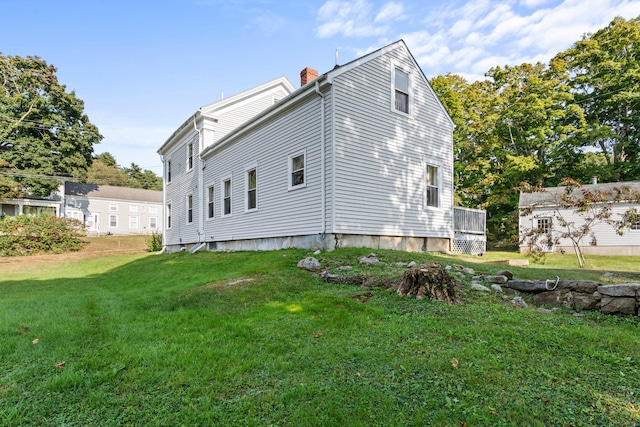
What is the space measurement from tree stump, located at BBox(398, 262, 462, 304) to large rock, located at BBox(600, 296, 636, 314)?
1738mm

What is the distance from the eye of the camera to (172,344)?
3545 millimetres

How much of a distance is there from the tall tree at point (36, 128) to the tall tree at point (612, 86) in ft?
131

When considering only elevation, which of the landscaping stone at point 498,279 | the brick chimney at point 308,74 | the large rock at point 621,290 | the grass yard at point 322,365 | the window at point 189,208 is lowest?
the grass yard at point 322,365

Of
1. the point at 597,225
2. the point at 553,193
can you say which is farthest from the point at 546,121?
the point at 597,225

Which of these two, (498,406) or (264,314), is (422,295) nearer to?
(264,314)

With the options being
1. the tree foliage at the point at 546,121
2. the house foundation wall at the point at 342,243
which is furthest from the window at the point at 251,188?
the tree foliage at the point at 546,121

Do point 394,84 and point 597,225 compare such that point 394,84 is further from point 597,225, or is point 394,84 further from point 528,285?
point 597,225

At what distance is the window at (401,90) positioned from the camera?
11148 millimetres

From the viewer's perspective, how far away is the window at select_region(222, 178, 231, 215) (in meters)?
14.1

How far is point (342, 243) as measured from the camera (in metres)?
9.21

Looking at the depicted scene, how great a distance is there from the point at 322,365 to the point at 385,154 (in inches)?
333

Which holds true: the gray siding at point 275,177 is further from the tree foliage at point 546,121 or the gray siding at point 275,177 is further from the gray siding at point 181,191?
the tree foliage at point 546,121

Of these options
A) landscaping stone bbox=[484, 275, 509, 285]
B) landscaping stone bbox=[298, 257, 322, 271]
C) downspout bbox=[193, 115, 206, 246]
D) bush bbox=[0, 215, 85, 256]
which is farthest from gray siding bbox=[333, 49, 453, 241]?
bush bbox=[0, 215, 85, 256]

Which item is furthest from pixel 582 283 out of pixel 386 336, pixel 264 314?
pixel 264 314
